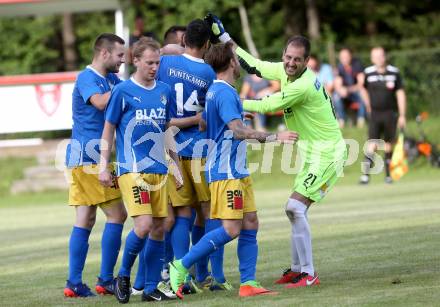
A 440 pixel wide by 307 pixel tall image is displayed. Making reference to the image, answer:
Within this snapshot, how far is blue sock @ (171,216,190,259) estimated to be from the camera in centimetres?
920

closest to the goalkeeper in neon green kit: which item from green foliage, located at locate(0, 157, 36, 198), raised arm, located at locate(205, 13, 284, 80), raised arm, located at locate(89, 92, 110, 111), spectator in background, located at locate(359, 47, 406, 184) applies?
raised arm, located at locate(205, 13, 284, 80)

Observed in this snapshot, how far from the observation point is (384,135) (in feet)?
68.8

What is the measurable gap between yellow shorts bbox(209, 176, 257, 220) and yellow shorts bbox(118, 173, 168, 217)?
0.40 m

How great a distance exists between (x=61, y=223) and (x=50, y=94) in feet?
25.9

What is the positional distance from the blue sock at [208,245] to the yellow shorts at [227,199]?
13 centimetres

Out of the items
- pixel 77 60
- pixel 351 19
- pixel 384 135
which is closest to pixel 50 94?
pixel 384 135

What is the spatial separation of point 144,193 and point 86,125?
3.87ft

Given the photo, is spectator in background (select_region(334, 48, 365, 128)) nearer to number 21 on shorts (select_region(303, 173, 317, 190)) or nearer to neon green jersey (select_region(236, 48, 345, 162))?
neon green jersey (select_region(236, 48, 345, 162))

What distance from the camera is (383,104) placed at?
20.8 meters

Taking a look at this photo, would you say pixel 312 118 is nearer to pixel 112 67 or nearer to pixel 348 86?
pixel 112 67

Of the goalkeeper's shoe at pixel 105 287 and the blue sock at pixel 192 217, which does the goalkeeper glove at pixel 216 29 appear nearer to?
the blue sock at pixel 192 217

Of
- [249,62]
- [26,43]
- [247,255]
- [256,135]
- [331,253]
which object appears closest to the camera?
[256,135]

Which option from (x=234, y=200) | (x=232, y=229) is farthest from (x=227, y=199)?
(x=232, y=229)

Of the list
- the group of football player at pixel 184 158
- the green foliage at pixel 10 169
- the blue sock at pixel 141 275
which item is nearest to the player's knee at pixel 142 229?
the group of football player at pixel 184 158
